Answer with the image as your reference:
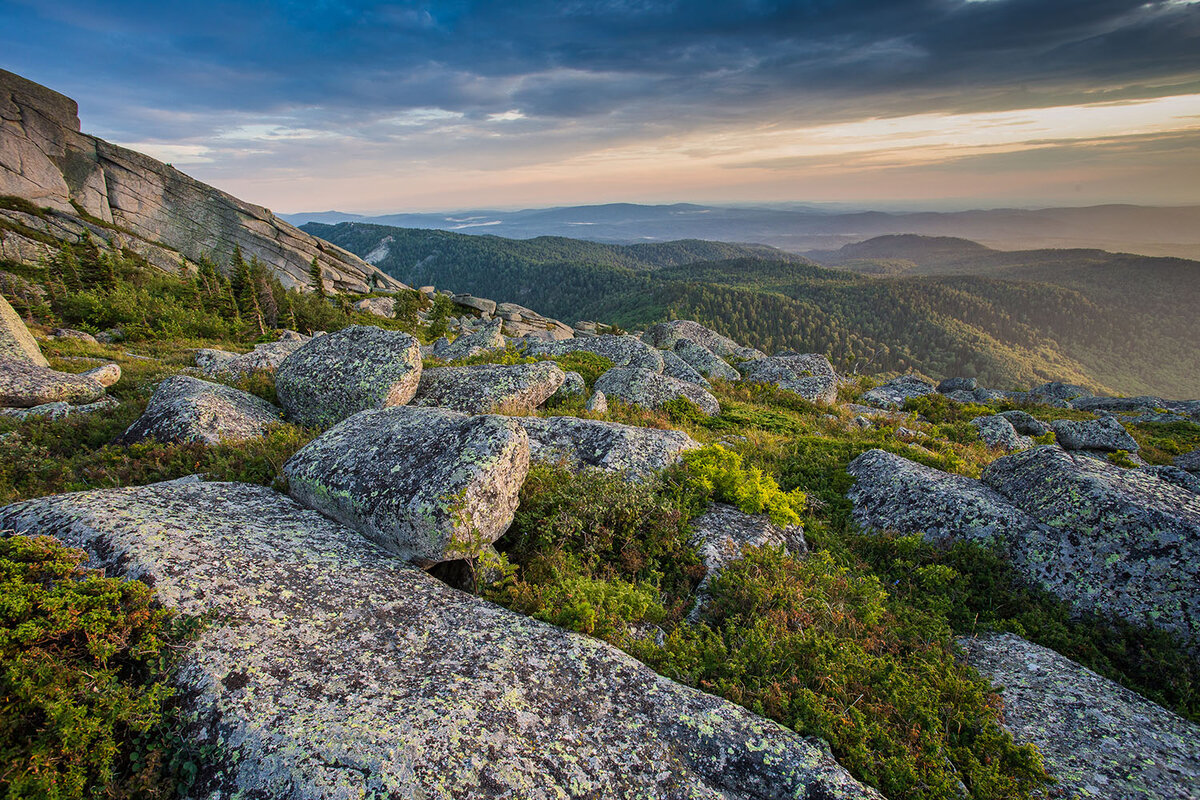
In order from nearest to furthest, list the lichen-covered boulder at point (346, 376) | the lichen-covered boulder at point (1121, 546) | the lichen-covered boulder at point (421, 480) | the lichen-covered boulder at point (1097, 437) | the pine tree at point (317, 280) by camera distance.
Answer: the lichen-covered boulder at point (421, 480)
the lichen-covered boulder at point (1121, 546)
the lichen-covered boulder at point (346, 376)
the lichen-covered boulder at point (1097, 437)
the pine tree at point (317, 280)

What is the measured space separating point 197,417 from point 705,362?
25.5 m

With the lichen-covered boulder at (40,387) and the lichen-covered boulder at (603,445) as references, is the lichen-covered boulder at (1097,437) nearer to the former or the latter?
the lichen-covered boulder at (603,445)

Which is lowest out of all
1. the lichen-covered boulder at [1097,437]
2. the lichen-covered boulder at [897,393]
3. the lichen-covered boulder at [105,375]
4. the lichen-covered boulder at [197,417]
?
the lichen-covered boulder at [897,393]

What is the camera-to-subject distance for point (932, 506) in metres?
9.97

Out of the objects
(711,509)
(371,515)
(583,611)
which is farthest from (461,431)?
(711,509)

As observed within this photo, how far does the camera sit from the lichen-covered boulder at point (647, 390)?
17469 mm

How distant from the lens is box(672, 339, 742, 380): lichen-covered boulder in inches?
1123

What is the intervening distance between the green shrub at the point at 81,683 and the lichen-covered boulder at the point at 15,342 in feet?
52.3

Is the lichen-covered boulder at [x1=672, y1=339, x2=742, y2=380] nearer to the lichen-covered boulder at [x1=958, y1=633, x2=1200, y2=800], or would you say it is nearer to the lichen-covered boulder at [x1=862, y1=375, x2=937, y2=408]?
the lichen-covered boulder at [x1=862, y1=375, x2=937, y2=408]

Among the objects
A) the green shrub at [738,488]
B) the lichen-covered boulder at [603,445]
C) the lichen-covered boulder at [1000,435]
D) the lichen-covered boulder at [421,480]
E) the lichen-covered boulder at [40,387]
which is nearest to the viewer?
the lichen-covered boulder at [421,480]

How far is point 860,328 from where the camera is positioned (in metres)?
200

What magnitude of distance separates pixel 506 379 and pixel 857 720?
10684 millimetres

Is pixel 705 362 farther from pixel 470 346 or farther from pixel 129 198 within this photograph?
pixel 129 198

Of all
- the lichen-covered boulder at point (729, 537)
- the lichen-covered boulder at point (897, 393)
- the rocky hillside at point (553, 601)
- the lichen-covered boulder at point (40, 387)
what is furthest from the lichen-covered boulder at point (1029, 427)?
the lichen-covered boulder at point (40, 387)
